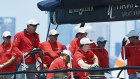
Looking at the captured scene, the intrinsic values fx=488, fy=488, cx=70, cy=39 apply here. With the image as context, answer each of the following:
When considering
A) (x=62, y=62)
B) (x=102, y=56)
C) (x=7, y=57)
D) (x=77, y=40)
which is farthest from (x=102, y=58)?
(x=7, y=57)

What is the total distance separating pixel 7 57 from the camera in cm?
978

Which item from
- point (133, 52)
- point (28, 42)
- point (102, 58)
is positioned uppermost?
point (28, 42)

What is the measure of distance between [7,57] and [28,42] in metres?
0.53

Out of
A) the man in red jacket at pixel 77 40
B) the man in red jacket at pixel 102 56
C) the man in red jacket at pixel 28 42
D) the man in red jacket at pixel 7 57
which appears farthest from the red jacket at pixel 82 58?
the man in red jacket at pixel 7 57

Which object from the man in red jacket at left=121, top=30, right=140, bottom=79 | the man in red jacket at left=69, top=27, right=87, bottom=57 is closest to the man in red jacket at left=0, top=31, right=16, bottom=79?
the man in red jacket at left=69, top=27, right=87, bottom=57

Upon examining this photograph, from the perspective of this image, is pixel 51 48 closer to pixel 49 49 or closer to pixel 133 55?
pixel 49 49

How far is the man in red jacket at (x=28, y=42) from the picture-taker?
385 inches

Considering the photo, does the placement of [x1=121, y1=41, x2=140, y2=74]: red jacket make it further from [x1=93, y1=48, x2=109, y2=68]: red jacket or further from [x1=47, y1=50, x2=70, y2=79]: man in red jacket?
[x1=47, y1=50, x2=70, y2=79]: man in red jacket

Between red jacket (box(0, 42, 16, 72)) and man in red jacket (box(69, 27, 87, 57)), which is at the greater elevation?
man in red jacket (box(69, 27, 87, 57))

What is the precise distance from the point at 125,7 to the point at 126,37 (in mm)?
815

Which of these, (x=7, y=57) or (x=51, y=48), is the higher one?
(x=51, y=48)

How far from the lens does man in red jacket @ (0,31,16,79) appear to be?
9648mm

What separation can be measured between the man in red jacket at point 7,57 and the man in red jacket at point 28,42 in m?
0.14

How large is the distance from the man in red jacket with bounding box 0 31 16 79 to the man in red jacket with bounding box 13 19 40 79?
0.46 ft
